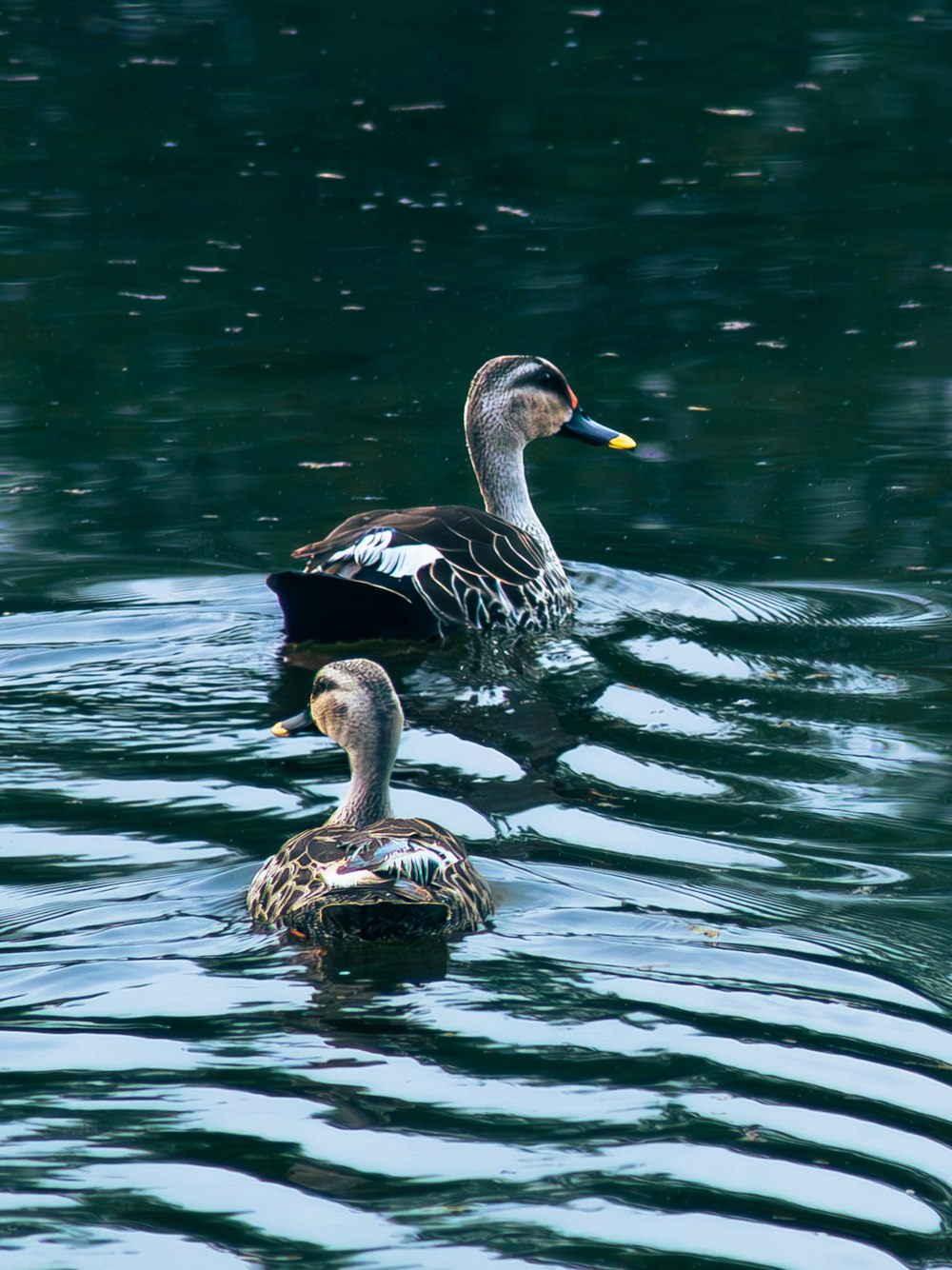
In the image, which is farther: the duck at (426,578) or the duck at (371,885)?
the duck at (426,578)

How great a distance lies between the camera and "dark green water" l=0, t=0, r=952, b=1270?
4.86 m

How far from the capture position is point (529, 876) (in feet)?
22.0

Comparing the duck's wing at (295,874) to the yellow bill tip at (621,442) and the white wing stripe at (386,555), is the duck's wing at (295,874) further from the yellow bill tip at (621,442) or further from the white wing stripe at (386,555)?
the yellow bill tip at (621,442)

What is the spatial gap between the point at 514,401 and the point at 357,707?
13.8 ft

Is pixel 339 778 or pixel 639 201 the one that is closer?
pixel 339 778

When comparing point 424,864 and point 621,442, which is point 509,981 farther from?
point 621,442

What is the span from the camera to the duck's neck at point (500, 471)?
35.5ft

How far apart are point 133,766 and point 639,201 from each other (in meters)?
10.6

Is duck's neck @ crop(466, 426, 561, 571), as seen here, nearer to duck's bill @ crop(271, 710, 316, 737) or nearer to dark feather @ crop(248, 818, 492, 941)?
duck's bill @ crop(271, 710, 316, 737)

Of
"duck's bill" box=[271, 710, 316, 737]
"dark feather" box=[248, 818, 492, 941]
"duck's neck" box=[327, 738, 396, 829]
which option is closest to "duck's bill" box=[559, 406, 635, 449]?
"duck's bill" box=[271, 710, 316, 737]

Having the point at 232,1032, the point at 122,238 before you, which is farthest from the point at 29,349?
the point at 232,1032

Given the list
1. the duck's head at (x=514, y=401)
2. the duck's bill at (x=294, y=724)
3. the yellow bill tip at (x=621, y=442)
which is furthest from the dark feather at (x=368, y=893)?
the yellow bill tip at (x=621, y=442)

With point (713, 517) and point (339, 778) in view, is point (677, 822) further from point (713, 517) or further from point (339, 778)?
point (713, 517)

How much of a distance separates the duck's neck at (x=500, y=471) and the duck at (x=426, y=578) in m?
0.02
